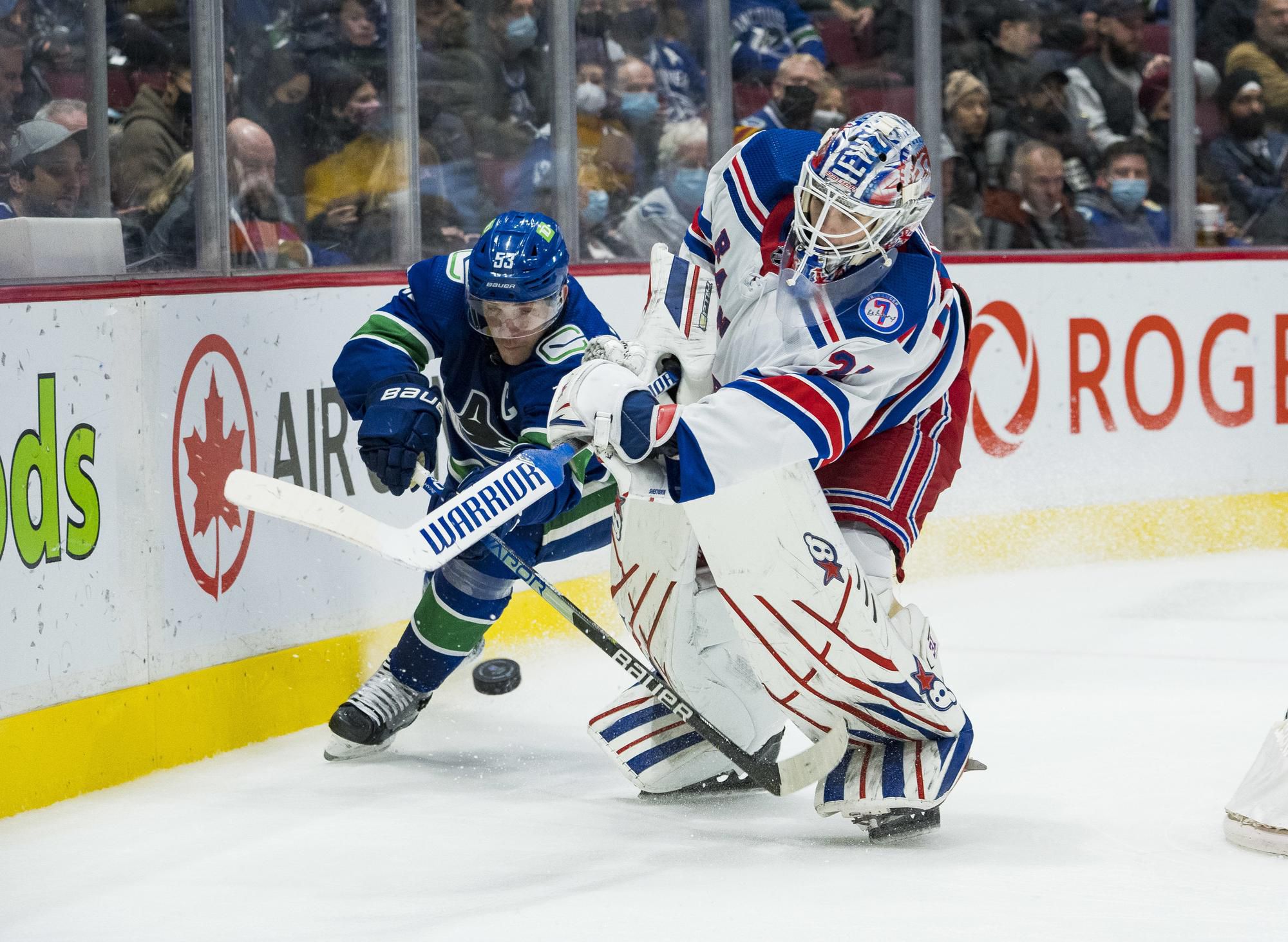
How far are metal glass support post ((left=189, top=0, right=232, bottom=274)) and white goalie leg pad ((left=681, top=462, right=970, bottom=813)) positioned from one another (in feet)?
4.51

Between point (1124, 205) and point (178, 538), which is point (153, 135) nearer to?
point (178, 538)

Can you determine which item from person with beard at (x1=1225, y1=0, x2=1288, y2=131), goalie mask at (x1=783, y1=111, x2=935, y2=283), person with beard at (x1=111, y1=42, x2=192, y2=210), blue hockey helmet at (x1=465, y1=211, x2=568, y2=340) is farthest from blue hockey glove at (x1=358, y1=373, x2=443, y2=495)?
person with beard at (x1=1225, y1=0, x2=1288, y2=131)

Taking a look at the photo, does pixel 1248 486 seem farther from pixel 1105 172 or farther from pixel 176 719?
pixel 176 719

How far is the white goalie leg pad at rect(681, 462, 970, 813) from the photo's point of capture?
235cm

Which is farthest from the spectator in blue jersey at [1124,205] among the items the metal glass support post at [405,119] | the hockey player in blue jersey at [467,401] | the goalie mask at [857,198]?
the goalie mask at [857,198]

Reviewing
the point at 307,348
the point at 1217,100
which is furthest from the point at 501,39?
the point at 1217,100

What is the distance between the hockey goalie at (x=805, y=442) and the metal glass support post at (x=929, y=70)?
2.65m

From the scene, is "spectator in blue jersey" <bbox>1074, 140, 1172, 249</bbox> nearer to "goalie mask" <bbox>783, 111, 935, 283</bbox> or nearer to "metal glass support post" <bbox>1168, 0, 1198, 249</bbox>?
"metal glass support post" <bbox>1168, 0, 1198, 249</bbox>

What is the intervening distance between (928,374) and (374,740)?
3.95 feet

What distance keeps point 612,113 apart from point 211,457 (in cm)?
196

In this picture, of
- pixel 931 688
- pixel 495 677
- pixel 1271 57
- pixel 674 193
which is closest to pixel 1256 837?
pixel 931 688

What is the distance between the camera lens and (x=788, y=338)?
7.68 feet

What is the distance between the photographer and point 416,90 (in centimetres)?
412

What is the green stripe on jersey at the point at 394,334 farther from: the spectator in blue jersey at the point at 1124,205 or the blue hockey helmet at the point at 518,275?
the spectator in blue jersey at the point at 1124,205
